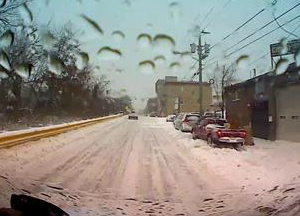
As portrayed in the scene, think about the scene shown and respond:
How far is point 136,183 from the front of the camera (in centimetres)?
1096

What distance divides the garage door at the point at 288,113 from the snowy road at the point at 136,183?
2.20 metres

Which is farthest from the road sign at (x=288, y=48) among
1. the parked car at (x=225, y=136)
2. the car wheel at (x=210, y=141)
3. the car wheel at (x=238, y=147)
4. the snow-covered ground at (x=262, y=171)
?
the car wheel at (x=210, y=141)

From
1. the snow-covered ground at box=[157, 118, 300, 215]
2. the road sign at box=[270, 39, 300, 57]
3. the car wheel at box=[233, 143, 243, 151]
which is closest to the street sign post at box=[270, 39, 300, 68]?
the road sign at box=[270, 39, 300, 57]

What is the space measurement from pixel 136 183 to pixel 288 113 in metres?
11.6

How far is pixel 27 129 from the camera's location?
1877cm

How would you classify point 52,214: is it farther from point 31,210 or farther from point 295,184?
point 295,184

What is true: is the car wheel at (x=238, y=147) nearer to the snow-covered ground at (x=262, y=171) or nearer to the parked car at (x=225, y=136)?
the parked car at (x=225, y=136)

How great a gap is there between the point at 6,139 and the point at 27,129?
2.71 meters

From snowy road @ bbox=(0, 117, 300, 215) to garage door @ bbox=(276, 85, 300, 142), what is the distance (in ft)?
7.23

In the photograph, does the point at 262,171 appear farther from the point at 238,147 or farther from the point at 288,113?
the point at 288,113

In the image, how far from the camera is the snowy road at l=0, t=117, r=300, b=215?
8250 mm

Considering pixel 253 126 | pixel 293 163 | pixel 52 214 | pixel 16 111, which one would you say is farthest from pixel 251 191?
pixel 253 126

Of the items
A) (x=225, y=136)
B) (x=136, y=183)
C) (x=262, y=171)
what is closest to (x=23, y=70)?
(x=136, y=183)

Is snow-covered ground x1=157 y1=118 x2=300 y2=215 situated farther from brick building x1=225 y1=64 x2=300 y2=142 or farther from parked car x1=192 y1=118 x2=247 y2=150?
parked car x1=192 y1=118 x2=247 y2=150
